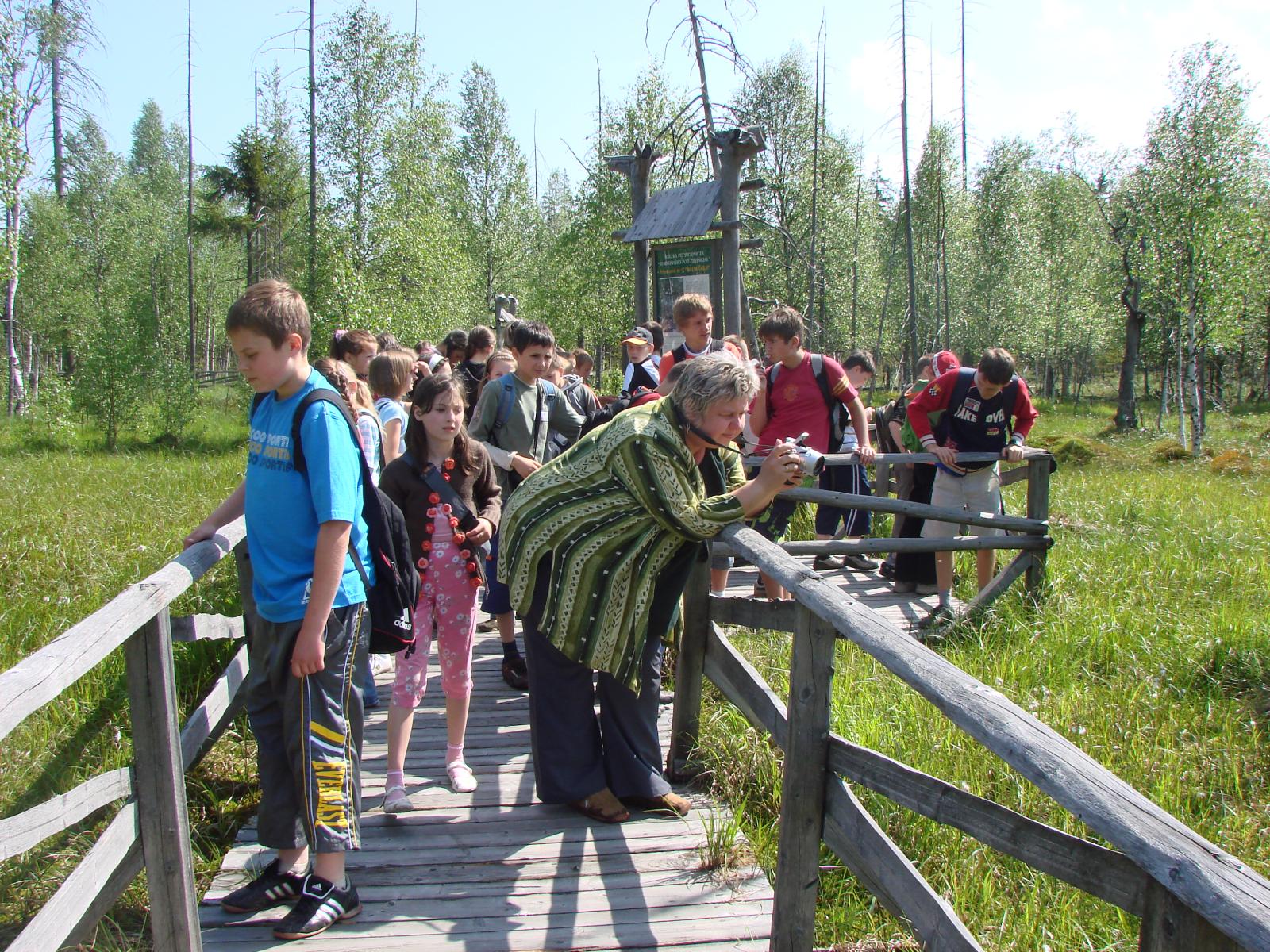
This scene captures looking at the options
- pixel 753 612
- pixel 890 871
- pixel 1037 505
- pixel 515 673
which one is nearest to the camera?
pixel 890 871

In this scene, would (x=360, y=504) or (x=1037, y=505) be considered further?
(x=1037, y=505)

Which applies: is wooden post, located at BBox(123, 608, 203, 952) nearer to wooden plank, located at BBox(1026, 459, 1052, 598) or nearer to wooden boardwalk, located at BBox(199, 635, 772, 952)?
wooden boardwalk, located at BBox(199, 635, 772, 952)

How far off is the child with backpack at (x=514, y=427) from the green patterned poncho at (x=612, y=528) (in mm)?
1700

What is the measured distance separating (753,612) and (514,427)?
6.85ft

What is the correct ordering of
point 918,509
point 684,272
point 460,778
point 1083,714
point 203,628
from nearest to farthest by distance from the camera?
point 203,628 < point 460,778 < point 1083,714 < point 918,509 < point 684,272

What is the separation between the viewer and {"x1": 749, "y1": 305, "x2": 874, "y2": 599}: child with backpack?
19.2 feet

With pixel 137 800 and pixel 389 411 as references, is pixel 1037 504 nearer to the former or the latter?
pixel 389 411

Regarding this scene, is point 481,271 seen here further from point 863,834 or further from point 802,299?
point 863,834

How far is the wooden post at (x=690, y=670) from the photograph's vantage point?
396cm

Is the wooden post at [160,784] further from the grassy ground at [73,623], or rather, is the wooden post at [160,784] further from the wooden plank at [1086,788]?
the wooden plank at [1086,788]

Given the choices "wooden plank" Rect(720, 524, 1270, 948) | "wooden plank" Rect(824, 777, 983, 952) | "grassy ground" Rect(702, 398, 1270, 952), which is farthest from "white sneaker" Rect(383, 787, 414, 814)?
"wooden plank" Rect(720, 524, 1270, 948)

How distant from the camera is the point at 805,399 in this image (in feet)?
19.8

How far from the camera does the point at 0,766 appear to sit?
402cm

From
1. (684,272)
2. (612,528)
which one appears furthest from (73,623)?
(684,272)
